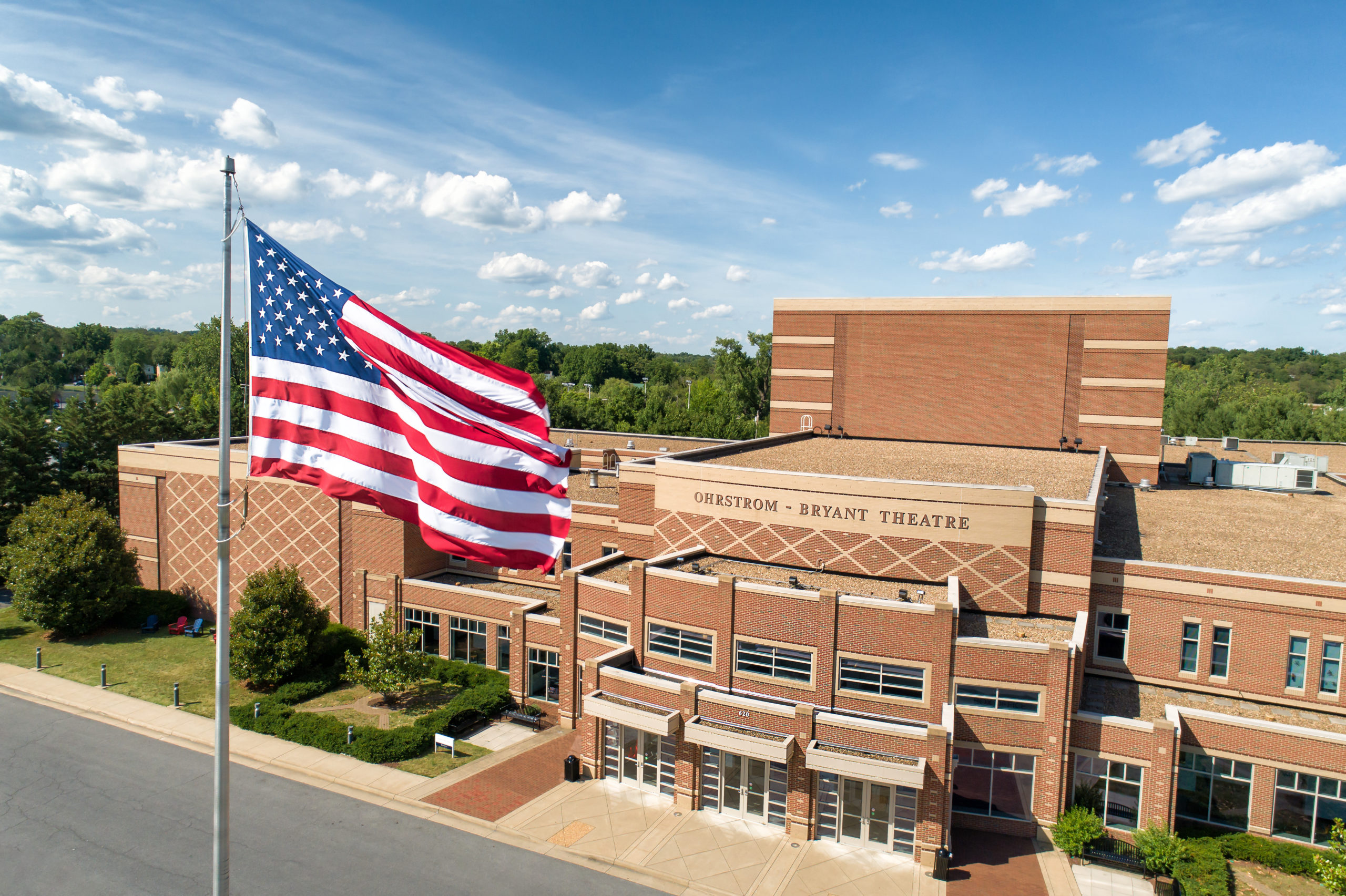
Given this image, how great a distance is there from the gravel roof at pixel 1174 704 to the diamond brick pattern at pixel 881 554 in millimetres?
3995

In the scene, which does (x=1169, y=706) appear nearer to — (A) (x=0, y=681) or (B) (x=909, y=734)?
(B) (x=909, y=734)

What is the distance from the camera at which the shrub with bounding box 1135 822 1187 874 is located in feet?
73.8

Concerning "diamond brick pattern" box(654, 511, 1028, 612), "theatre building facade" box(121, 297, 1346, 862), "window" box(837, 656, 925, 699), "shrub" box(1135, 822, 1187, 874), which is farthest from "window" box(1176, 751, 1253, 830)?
"window" box(837, 656, 925, 699)

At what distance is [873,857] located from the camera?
77.7ft

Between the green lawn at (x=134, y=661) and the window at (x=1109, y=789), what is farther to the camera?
the green lawn at (x=134, y=661)

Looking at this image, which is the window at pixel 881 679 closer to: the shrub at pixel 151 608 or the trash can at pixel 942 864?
the trash can at pixel 942 864

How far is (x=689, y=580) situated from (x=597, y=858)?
9062mm

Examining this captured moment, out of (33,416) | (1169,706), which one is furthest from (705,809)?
(33,416)

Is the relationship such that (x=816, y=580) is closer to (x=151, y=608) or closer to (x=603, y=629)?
(x=603, y=629)

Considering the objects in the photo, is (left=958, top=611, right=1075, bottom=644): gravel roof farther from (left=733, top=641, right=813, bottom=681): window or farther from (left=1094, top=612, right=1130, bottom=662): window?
(left=733, top=641, right=813, bottom=681): window

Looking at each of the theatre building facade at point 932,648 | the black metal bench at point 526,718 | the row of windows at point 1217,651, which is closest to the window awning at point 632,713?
the theatre building facade at point 932,648

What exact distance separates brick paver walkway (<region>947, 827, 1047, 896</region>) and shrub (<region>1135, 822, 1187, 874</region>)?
2983 millimetres

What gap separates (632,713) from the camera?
25953 millimetres

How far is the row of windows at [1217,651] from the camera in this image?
25922mm
